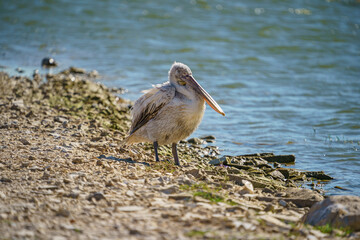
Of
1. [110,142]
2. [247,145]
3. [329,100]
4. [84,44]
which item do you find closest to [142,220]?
[110,142]

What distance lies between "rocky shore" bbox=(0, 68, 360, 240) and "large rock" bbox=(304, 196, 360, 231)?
14mm

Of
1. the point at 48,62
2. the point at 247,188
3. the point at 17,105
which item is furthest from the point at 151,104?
the point at 48,62

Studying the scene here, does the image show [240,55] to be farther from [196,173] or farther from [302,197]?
[302,197]

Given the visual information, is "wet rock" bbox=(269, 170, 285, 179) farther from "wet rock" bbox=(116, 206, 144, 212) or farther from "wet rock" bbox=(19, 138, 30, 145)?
"wet rock" bbox=(19, 138, 30, 145)

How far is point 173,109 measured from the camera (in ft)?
20.9

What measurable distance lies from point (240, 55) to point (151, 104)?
972cm

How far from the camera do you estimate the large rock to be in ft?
14.2

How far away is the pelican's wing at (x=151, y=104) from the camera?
643 centimetres

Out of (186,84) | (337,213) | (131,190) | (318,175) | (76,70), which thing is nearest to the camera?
(337,213)

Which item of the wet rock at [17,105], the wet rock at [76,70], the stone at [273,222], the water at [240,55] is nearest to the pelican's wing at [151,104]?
the water at [240,55]

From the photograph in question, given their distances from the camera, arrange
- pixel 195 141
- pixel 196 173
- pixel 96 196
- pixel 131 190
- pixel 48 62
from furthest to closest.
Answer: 1. pixel 48 62
2. pixel 195 141
3. pixel 196 173
4. pixel 131 190
5. pixel 96 196

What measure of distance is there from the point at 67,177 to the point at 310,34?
14.8 m

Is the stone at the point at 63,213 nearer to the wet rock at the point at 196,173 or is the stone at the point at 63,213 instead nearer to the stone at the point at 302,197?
the wet rock at the point at 196,173

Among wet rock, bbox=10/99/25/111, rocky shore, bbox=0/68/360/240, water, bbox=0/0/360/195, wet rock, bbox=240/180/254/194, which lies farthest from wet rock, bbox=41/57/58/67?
wet rock, bbox=240/180/254/194
